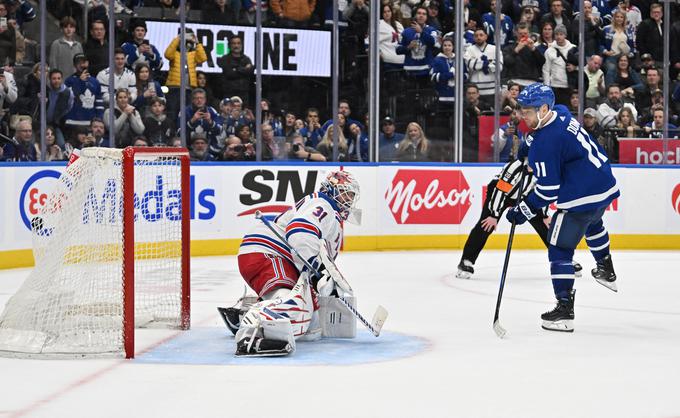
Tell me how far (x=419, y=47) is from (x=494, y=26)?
76 centimetres

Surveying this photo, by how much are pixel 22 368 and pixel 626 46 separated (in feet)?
29.1

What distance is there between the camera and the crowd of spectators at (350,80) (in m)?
9.24

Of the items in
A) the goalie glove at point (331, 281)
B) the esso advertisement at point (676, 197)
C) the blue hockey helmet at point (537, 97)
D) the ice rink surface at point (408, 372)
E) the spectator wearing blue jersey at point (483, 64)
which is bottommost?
the ice rink surface at point (408, 372)

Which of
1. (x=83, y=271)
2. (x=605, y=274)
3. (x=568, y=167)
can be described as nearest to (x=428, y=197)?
(x=605, y=274)

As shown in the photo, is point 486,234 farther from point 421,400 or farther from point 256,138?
point 421,400

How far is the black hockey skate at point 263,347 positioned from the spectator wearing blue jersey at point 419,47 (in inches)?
253

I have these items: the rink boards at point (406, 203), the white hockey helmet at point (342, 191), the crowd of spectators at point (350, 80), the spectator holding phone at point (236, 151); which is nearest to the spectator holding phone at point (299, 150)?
the crowd of spectators at point (350, 80)

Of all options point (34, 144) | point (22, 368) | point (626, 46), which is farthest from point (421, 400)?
point (626, 46)

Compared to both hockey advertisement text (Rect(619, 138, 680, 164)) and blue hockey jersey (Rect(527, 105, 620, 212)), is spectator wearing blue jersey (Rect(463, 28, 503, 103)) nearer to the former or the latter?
hockey advertisement text (Rect(619, 138, 680, 164))

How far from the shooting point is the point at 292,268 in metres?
4.93

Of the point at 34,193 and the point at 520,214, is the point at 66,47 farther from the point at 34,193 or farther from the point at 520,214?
the point at 520,214

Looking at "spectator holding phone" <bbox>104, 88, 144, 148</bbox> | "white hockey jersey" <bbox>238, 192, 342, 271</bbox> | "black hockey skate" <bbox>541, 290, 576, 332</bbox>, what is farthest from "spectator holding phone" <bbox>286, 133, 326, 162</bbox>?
"white hockey jersey" <bbox>238, 192, 342, 271</bbox>

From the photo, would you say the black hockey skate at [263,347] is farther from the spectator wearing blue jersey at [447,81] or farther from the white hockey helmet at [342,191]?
the spectator wearing blue jersey at [447,81]

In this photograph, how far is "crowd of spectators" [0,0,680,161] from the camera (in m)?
9.24
